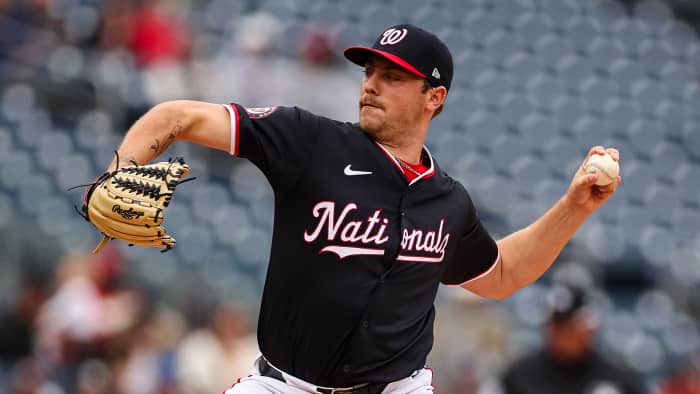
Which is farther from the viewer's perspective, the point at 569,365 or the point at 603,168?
the point at 569,365

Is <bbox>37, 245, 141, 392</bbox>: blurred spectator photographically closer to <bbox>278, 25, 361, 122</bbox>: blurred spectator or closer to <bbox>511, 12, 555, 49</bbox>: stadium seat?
<bbox>278, 25, 361, 122</bbox>: blurred spectator

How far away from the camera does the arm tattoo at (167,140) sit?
2.77m

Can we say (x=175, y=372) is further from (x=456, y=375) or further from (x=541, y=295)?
(x=541, y=295)

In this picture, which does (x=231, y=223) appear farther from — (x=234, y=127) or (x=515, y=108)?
(x=234, y=127)

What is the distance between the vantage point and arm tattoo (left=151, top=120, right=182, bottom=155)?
277 cm

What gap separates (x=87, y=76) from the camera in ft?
27.5

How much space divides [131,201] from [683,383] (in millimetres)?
4431

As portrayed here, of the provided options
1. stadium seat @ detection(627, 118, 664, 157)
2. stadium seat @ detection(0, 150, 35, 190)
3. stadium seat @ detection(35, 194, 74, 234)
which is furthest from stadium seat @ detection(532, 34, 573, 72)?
stadium seat @ detection(0, 150, 35, 190)

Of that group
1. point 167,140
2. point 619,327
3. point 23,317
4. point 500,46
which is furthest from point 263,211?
point 167,140

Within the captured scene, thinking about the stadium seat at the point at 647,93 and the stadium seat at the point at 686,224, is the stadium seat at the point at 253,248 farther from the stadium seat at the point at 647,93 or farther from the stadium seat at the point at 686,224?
the stadium seat at the point at 647,93

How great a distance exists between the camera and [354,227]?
10.2 ft

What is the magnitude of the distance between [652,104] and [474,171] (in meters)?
2.29

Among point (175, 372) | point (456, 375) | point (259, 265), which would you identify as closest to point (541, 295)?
point (456, 375)

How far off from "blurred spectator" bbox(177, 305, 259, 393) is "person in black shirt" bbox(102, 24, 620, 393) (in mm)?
3147
